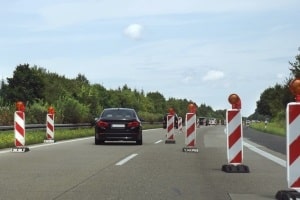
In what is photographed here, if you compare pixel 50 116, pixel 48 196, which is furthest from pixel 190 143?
pixel 48 196

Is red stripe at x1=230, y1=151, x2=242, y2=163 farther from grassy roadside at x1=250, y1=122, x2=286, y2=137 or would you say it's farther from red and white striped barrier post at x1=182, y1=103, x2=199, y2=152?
grassy roadside at x1=250, y1=122, x2=286, y2=137

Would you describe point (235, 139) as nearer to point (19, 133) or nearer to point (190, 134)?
point (190, 134)

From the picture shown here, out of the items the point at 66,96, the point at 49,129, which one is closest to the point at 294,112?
the point at 49,129

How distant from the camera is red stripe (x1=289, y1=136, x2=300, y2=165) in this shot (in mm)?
8570

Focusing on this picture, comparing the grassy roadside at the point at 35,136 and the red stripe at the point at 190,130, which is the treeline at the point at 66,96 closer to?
the grassy roadside at the point at 35,136

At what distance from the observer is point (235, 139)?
1283cm

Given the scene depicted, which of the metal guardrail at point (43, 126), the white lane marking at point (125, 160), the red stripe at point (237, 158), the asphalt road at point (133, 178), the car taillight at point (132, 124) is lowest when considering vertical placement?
the asphalt road at point (133, 178)

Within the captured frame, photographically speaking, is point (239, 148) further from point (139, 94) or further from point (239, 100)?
point (139, 94)

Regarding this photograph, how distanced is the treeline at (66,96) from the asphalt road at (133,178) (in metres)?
18.7

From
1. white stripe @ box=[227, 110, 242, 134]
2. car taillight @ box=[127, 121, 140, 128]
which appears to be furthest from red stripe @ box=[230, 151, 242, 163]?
car taillight @ box=[127, 121, 140, 128]

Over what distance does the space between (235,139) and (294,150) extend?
167 inches

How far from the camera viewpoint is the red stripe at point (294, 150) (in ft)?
28.1

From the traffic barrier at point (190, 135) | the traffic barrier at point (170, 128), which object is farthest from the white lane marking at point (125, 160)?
the traffic barrier at point (170, 128)

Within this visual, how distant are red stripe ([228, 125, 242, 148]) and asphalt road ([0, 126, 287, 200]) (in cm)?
70
